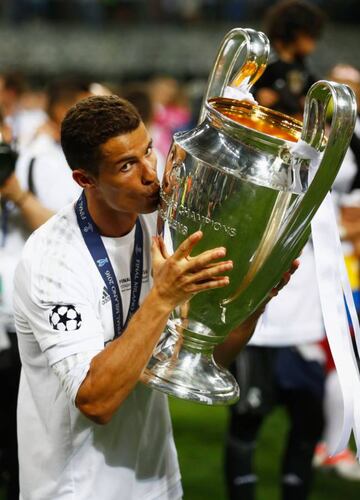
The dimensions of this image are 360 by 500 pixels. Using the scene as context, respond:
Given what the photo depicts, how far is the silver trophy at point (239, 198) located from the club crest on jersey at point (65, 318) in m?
0.20

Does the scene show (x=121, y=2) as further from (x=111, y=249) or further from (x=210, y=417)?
(x=111, y=249)

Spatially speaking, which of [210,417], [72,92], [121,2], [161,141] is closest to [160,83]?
[161,141]

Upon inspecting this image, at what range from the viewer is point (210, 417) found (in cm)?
579

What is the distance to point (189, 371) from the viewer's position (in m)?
2.24

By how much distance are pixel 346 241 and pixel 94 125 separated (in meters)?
2.43

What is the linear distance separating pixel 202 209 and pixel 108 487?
0.70m

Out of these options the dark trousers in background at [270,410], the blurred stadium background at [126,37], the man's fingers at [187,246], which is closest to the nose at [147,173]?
the man's fingers at [187,246]

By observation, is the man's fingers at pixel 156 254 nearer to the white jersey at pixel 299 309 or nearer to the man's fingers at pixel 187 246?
the man's fingers at pixel 187 246

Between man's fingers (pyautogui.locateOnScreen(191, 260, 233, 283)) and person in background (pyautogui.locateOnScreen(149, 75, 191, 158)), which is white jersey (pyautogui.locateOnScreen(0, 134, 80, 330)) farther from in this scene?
person in background (pyautogui.locateOnScreen(149, 75, 191, 158))

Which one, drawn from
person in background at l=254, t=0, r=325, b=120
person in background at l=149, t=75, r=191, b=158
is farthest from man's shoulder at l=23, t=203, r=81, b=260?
person in background at l=149, t=75, r=191, b=158

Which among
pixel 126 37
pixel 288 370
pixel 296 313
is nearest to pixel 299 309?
pixel 296 313

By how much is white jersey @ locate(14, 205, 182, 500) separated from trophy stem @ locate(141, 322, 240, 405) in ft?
0.41

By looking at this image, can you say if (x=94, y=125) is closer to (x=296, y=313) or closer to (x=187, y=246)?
(x=187, y=246)

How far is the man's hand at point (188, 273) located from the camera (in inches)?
77.5
